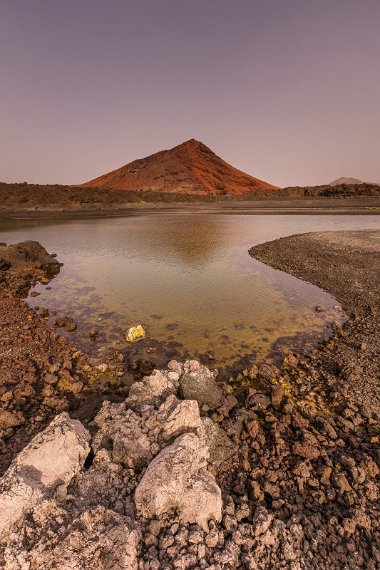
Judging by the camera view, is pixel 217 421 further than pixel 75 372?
No

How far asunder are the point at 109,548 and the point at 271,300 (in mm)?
11251

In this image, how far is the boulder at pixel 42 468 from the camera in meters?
3.82

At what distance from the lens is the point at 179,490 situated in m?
4.05

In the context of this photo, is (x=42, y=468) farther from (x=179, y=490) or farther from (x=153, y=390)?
(x=153, y=390)

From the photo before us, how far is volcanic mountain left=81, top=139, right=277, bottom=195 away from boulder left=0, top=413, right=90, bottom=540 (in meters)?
120

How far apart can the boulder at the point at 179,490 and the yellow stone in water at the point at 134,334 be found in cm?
561

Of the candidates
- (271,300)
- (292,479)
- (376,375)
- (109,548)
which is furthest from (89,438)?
(271,300)

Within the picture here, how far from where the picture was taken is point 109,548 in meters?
3.49

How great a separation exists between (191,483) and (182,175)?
469 feet

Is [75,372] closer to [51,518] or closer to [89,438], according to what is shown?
[89,438]

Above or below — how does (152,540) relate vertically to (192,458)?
below

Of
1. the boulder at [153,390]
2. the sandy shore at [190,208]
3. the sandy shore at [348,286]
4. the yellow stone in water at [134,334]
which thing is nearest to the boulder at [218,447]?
the boulder at [153,390]

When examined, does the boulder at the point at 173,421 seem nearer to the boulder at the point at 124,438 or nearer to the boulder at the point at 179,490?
the boulder at the point at 124,438

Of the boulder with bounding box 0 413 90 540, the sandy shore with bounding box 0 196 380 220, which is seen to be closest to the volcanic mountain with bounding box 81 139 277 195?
the sandy shore with bounding box 0 196 380 220
